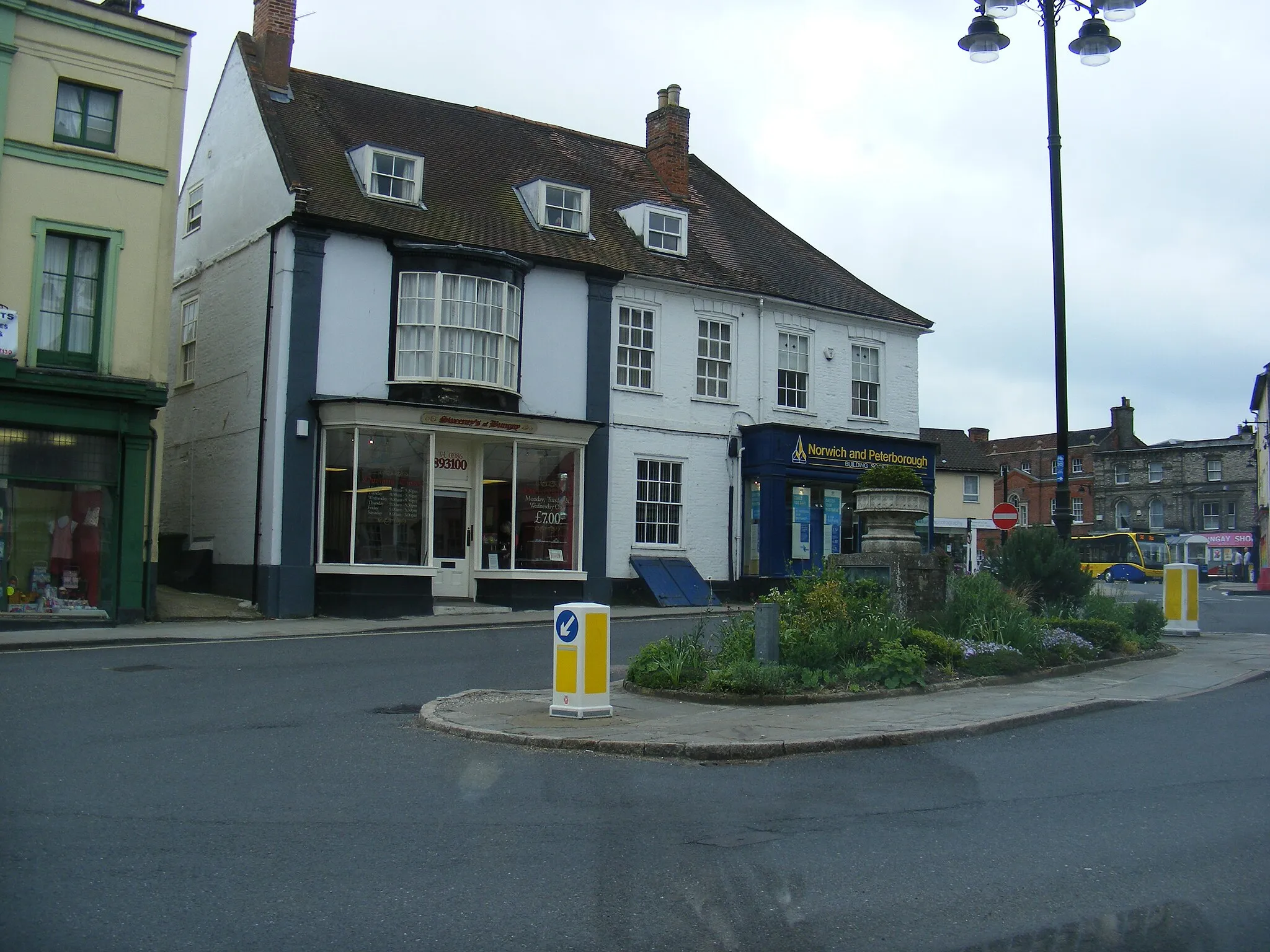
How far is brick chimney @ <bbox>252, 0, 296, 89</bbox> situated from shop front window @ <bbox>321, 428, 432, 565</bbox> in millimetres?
8046

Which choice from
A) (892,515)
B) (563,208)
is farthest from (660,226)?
(892,515)

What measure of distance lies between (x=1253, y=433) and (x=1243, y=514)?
26.0 feet

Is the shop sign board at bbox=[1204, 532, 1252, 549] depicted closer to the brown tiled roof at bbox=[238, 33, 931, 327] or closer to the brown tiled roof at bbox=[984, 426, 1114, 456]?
the brown tiled roof at bbox=[984, 426, 1114, 456]

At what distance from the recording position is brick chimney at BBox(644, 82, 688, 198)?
29.5 metres

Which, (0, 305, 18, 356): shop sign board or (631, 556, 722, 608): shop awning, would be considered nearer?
(0, 305, 18, 356): shop sign board

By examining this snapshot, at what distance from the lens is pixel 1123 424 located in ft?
255

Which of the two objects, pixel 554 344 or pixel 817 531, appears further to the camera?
pixel 817 531

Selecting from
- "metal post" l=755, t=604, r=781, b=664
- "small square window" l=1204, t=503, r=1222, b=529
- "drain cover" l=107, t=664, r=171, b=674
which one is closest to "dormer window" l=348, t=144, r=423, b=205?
"drain cover" l=107, t=664, r=171, b=674

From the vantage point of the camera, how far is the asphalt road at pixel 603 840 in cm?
498

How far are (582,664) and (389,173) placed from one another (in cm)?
1550

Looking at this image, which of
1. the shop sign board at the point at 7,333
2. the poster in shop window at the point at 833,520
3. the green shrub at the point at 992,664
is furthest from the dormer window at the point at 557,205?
the green shrub at the point at 992,664

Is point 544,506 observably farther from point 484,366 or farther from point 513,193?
point 513,193

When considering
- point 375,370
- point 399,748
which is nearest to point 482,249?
point 375,370

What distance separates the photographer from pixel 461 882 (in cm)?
557
